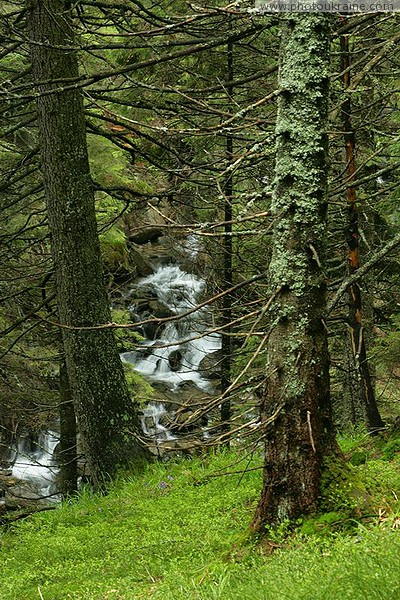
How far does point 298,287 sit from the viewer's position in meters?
4.32

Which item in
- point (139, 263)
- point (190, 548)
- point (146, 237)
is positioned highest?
point (146, 237)

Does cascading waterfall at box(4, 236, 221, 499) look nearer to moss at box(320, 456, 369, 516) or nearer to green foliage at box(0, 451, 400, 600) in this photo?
green foliage at box(0, 451, 400, 600)

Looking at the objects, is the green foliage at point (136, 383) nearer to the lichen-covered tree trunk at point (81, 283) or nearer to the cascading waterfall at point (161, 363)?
the cascading waterfall at point (161, 363)

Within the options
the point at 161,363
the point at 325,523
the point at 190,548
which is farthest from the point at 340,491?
the point at 161,363

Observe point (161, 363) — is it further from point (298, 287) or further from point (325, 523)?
point (325, 523)

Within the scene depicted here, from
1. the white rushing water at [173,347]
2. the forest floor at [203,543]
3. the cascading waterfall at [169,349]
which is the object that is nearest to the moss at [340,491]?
the forest floor at [203,543]

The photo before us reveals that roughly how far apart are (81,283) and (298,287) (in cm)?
423

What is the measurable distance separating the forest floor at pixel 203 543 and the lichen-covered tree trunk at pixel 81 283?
1.84 ft

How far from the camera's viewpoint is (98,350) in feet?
26.4

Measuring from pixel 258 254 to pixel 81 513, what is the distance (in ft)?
17.9

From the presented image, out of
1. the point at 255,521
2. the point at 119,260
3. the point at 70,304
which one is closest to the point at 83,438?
the point at 70,304

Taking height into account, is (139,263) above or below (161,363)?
above

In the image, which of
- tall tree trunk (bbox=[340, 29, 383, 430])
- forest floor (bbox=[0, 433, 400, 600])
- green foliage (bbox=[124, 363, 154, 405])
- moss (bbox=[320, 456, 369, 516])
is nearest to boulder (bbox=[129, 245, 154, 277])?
green foliage (bbox=[124, 363, 154, 405])

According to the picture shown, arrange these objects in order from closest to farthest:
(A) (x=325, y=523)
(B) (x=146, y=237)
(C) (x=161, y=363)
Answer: (A) (x=325, y=523) → (C) (x=161, y=363) → (B) (x=146, y=237)
